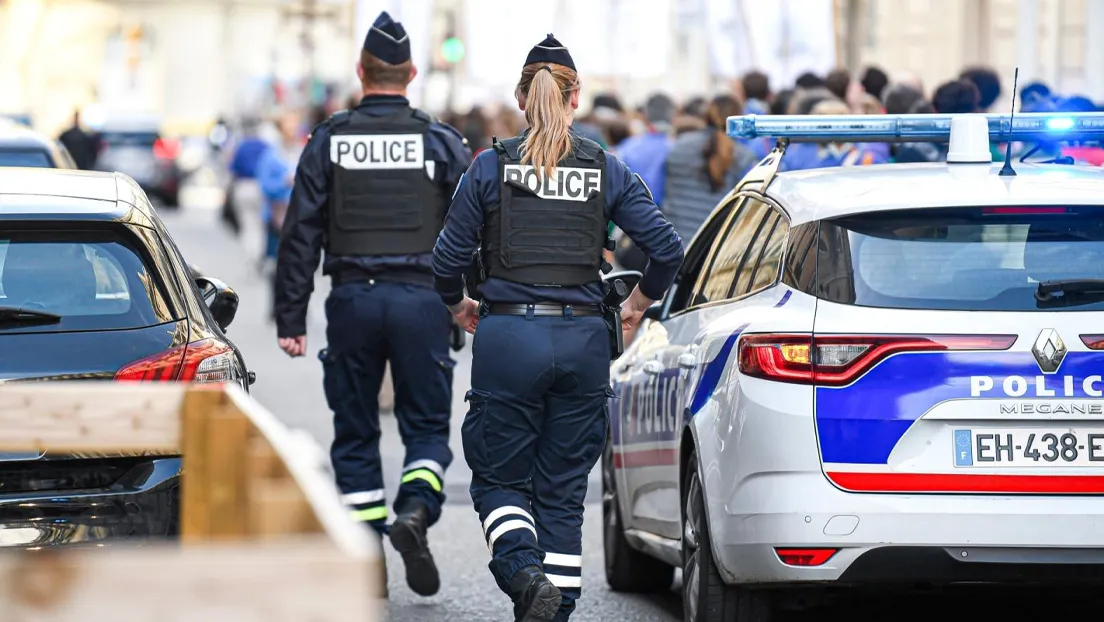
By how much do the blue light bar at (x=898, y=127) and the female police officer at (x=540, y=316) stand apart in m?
0.56

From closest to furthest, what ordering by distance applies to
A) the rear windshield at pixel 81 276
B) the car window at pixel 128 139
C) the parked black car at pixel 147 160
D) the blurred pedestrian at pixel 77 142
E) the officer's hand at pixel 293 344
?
1. the rear windshield at pixel 81 276
2. the officer's hand at pixel 293 344
3. the blurred pedestrian at pixel 77 142
4. the parked black car at pixel 147 160
5. the car window at pixel 128 139

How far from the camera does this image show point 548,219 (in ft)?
21.4

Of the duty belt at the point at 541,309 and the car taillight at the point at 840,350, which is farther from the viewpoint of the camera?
the duty belt at the point at 541,309

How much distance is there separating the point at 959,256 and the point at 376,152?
2.68 meters

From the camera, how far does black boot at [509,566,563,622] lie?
6.32 meters

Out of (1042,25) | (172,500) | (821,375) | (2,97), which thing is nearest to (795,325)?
(821,375)

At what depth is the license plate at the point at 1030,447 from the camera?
5.70 m

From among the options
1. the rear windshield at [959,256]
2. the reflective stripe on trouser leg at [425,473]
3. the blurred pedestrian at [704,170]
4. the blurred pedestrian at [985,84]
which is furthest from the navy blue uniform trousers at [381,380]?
the blurred pedestrian at [985,84]

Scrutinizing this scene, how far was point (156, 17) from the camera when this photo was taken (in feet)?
348

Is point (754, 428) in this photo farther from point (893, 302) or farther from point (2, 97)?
point (2, 97)

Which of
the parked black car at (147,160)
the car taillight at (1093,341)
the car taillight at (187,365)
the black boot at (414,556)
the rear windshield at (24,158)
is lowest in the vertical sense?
the parked black car at (147,160)

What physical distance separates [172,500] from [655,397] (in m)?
1.81

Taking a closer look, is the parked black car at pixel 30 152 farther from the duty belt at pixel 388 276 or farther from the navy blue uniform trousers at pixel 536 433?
the navy blue uniform trousers at pixel 536 433

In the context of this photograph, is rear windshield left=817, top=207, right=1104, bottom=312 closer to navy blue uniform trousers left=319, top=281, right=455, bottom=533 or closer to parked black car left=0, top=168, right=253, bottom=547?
parked black car left=0, top=168, right=253, bottom=547
